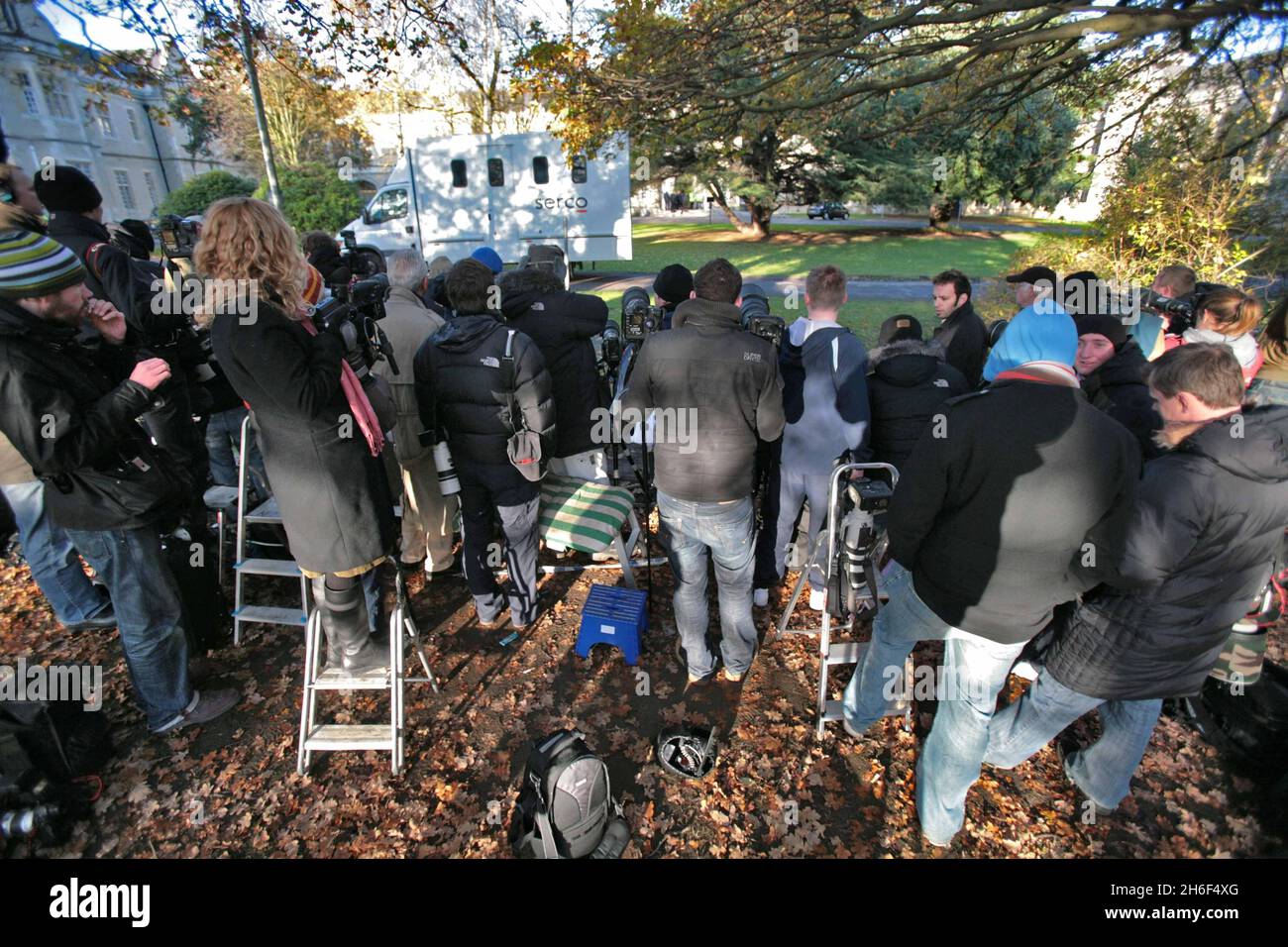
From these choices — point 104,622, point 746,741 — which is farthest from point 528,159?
point 746,741

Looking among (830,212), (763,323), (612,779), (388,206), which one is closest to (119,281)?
(763,323)

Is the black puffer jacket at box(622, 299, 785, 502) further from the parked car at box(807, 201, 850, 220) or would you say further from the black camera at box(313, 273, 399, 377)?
the parked car at box(807, 201, 850, 220)

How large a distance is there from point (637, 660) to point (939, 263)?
18.8 meters

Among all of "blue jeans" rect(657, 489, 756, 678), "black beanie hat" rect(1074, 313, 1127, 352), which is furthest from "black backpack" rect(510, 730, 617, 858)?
"black beanie hat" rect(1074, 313, 1127, 352)

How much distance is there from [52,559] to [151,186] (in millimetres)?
53268

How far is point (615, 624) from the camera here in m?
3.63

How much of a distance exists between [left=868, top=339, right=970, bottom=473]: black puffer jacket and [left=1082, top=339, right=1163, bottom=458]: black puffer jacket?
2.79 ft

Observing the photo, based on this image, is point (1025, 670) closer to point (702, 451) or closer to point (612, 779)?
point (702, 451)

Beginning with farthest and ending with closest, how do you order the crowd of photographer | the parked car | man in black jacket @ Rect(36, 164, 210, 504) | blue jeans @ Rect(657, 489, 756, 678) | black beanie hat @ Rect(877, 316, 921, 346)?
1. the parked car
2. black beanie hat @ Rect(877, 316, 921, 346)
3. man in black jacket @ Rect(36, 164, 210, 504)
4. blue jeans @ Rect(657, 489, 756, 678)
5. the crowd of photographer

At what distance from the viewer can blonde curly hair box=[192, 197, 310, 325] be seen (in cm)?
223

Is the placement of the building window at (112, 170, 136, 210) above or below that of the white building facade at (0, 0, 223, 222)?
below

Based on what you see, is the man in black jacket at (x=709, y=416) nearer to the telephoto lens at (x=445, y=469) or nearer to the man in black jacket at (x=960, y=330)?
the telephoto lens at (x=445, y=469)

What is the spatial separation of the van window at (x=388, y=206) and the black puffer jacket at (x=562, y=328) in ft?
47.6

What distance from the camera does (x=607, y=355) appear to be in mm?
5223
